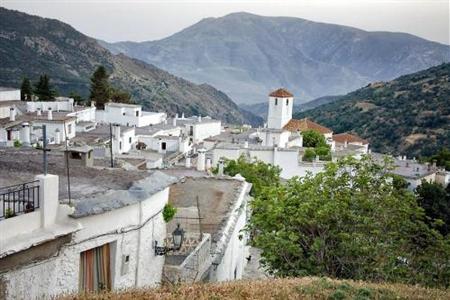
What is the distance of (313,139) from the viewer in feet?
214

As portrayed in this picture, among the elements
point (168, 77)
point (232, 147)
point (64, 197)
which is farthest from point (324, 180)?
point (168, 77)

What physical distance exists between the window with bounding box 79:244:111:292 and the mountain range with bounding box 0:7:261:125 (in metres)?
90.7

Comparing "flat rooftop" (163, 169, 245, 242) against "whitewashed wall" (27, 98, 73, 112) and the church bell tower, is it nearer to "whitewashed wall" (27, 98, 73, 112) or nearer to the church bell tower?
"whitewashed wall" (27, 98, 73, 112)

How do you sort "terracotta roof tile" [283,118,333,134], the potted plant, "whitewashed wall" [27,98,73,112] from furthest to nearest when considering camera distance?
"terracotta roof tile" [283,118,333,134], "whitewashed wall" [27,98,73,112], the potted plant

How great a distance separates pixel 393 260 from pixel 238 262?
8.62 m

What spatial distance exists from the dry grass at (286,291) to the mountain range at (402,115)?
77438 mm

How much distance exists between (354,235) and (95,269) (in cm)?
619

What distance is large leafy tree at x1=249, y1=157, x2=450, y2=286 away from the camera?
12.8 metres

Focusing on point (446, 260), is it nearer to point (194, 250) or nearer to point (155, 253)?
point (194, 250)

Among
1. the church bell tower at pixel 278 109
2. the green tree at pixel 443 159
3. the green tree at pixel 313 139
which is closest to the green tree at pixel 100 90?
the church bell tower at pixel 278 109

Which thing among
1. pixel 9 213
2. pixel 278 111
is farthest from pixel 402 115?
pixel 9 213

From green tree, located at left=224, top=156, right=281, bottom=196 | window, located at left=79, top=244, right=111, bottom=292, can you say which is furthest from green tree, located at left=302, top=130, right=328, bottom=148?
window, located at left=79, top=244, right=111, bottom=292

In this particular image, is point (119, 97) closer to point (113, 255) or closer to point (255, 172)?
point (255, 172)

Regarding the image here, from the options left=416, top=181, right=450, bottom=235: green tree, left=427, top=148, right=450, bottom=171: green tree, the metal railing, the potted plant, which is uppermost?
the metal railing
